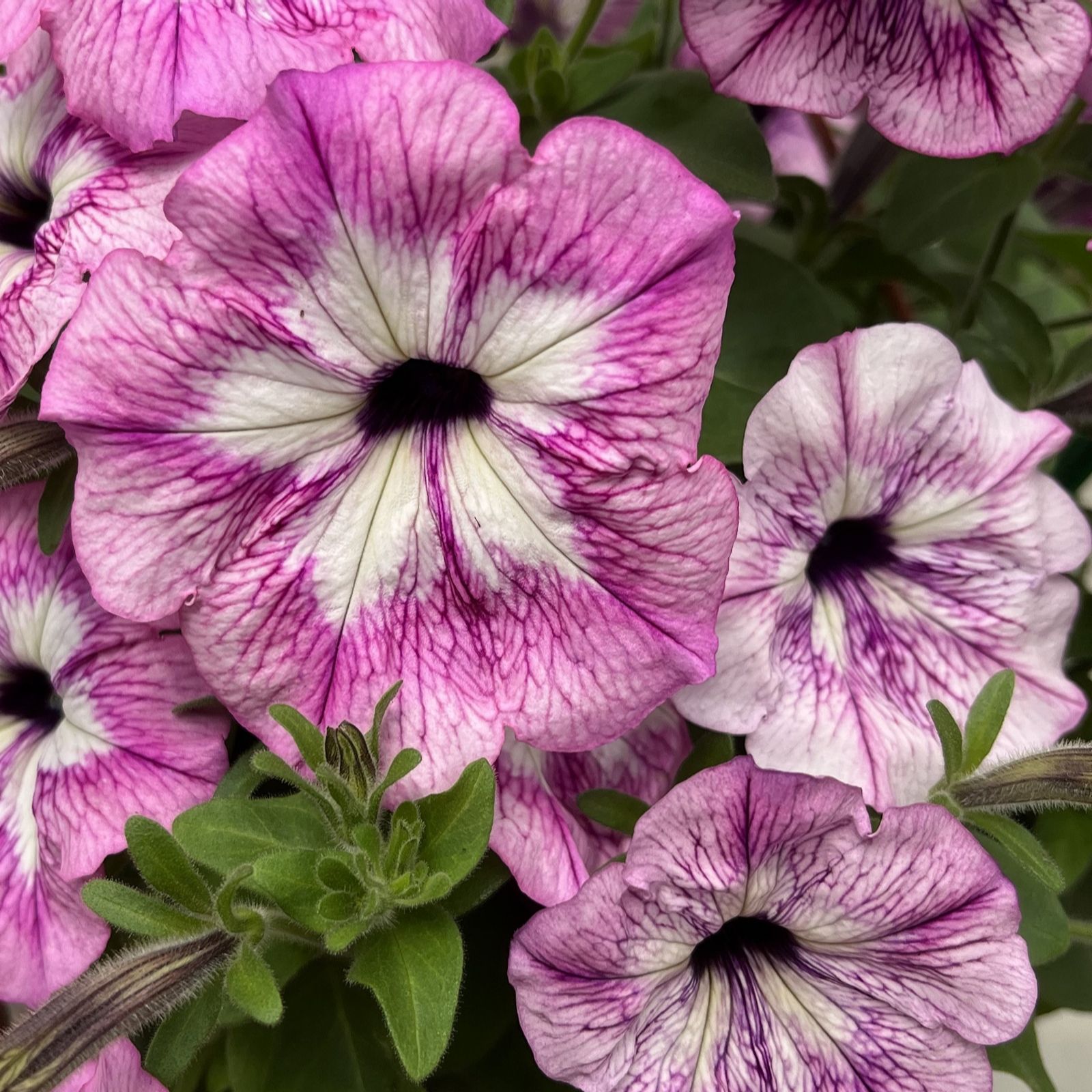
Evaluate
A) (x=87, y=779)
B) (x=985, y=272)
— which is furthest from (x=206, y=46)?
(x=985, y=272)

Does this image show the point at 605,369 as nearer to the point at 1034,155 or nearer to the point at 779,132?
the point at 1034,155

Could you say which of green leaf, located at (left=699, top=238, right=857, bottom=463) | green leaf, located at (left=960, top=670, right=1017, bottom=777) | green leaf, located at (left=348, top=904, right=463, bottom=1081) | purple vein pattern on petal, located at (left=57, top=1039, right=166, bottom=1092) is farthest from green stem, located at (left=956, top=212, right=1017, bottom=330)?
purple vein pattern on petal, located at (left=57, top=1039, right=166, bottom=1092)

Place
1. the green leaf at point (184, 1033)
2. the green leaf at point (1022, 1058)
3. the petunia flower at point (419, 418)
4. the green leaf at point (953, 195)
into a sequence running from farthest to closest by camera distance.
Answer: the green leaf at point (953, 195)
the green leaf at point (1022, 1058)
the green leaf at point (184, 1033)
the petunia flower at point (419, 418)

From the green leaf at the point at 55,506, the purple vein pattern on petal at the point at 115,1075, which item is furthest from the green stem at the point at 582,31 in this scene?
the purple vein pattern on petal at the point at 115,1075

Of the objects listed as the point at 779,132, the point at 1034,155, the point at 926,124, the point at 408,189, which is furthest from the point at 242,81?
the point at 779,132

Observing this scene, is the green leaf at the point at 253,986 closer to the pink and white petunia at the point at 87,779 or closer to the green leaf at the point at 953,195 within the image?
the pink and white petunia at the point at 87,779

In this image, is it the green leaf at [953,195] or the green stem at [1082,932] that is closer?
the green stem at [1082,932]

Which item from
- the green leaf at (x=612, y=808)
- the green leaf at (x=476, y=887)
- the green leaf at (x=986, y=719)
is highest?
the green leaf at (x=986, y=719)
